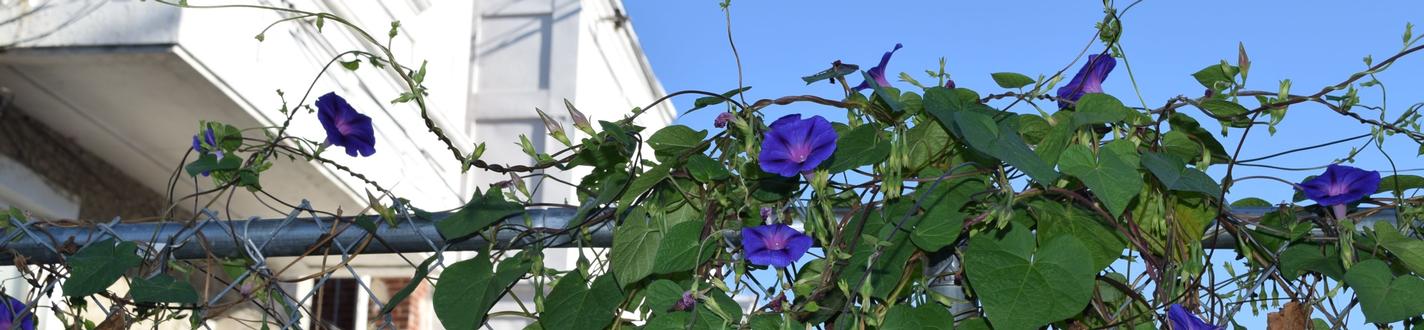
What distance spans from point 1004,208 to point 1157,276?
7.4 inches

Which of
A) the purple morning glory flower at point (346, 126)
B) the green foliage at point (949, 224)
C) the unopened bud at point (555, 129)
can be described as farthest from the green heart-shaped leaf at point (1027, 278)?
the purple morning glory flower at point (346, 126)

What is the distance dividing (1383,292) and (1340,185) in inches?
3.5

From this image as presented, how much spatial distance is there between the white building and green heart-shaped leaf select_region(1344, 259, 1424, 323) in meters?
1.81

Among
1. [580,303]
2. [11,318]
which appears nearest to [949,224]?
[580,303]

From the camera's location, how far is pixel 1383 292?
966mm

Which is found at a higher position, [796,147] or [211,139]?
[211,139]

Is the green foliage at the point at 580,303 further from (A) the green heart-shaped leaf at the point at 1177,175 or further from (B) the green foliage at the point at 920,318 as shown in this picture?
(A) the green heart-shaped leaf at the point at 1177,175

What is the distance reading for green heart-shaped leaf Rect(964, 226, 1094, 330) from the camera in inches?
35.6

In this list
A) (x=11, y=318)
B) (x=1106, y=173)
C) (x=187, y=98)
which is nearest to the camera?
(x=1106, y=173)

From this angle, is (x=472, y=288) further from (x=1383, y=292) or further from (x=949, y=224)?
(x=1383, y=292)

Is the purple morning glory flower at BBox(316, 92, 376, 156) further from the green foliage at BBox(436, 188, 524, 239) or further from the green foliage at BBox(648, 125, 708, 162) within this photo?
the green foliage at BBox(648, 125, 708, 162)

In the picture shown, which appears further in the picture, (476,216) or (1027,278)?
(476,216)

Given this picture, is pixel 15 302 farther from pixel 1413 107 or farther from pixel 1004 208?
pixel 1413 107

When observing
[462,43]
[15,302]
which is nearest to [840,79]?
[15,302]
